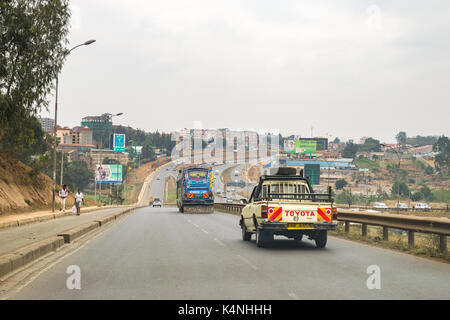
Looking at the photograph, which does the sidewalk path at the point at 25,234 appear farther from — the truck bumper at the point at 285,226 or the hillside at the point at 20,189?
the hillside at the point at 20,189

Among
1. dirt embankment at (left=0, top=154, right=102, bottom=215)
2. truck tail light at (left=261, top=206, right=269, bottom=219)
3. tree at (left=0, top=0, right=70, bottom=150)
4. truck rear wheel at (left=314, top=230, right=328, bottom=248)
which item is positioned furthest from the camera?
dirt embankment at (left=0, top=154, right=102, bottom=215)

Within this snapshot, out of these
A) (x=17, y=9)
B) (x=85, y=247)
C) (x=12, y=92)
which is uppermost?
(x=17, y=9)

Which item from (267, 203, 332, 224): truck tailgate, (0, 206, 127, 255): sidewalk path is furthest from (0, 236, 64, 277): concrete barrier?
(267, 203, 332, 224): truck tailgate

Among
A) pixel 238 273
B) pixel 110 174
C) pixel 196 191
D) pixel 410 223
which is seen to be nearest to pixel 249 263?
pixel 238 273

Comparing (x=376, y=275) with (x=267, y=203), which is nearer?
(x=376, y=275)

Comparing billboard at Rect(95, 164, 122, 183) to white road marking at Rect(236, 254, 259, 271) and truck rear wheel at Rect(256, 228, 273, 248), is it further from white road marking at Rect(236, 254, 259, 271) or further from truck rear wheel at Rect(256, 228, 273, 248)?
white road marking at Rect(236, 254, 259, 271)

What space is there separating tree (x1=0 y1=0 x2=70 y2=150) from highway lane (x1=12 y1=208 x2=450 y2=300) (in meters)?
12.7

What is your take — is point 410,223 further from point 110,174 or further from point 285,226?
point 110,174

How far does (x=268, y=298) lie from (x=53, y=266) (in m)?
5.54

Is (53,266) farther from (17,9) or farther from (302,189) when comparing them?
(17,9)

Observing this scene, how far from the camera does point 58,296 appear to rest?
748 centimetres

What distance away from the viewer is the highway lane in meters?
7.70

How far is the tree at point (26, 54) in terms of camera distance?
23.9 meters
